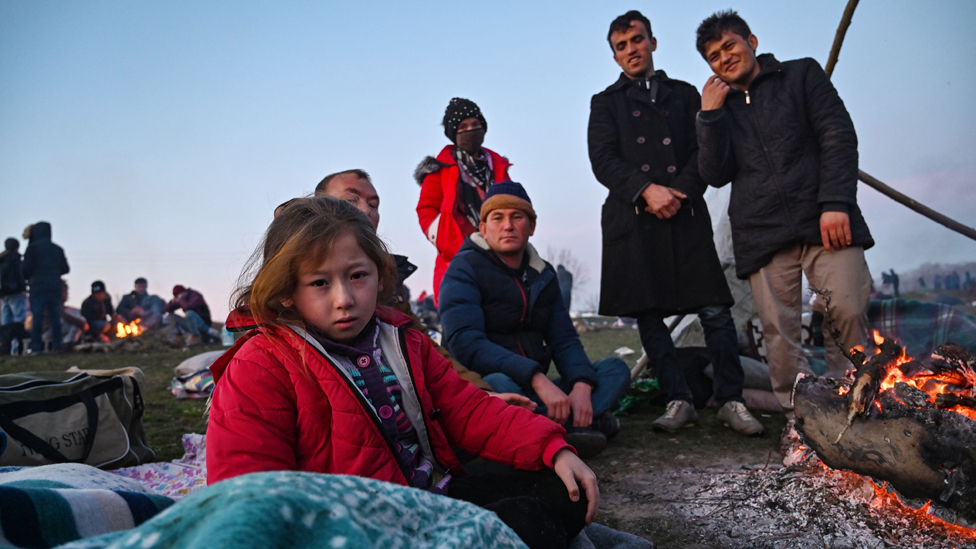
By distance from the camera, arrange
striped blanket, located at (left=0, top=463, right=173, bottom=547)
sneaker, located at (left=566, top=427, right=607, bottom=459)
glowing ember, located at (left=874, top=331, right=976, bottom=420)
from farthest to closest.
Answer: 1. sneaker, located at (left=566, top=427, right=607, bottom=459)
2. glowing ember, located at (left=874, top=331, right=976, bottom=420)
3. striped blanket, located at (left=0, top=463, right=173, bottom=547)

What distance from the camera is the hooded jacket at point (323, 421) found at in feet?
4.42

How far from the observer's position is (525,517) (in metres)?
1.23

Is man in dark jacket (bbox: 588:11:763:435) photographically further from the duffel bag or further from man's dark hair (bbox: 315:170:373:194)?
the duffel bag

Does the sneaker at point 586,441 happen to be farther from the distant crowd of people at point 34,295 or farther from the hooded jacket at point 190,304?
the hooded jacket at point 190,304

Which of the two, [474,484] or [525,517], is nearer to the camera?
[525,517]

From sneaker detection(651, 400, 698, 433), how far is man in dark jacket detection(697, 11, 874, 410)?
47 centimetres

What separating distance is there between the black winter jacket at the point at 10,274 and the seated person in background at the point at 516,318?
10423 millimetres

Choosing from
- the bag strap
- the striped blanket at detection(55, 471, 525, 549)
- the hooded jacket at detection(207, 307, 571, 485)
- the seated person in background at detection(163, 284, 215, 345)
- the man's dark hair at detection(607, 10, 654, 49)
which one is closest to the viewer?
the striped blanket at detection(55, 471, 525, 549)

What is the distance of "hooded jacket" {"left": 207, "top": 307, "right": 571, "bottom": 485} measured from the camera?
1.35 meters

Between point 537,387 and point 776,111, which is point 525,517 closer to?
point 537,387

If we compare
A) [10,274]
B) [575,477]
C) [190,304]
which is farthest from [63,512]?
[190,304]

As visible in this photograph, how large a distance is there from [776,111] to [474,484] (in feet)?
8.51

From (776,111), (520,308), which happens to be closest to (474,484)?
(520,308)

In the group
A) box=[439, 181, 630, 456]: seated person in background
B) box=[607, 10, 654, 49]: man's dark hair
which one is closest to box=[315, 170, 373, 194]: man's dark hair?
box=[439, 181, 630, 456]: seated person in background
